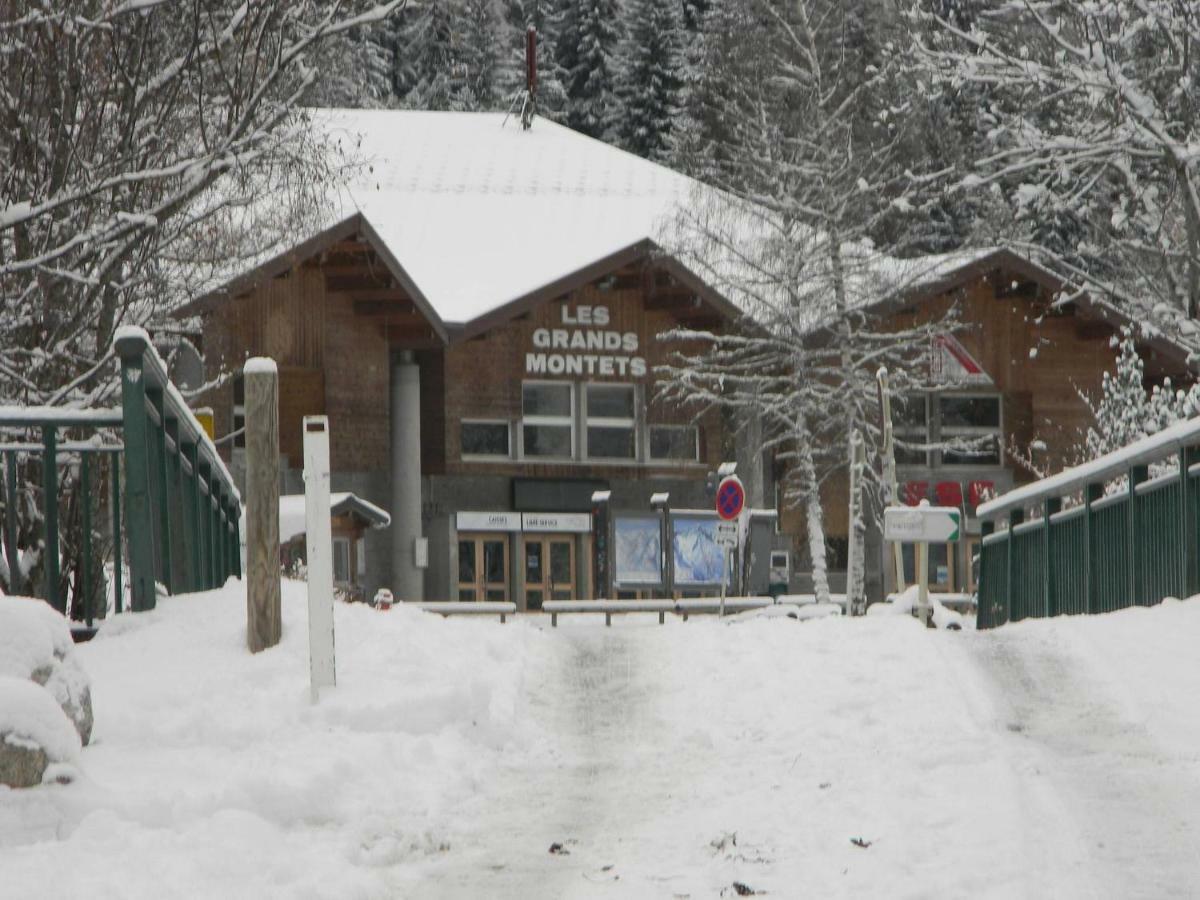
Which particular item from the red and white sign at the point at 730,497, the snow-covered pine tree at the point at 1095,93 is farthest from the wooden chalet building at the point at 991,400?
the snow-covered pine tree at the point at 1095,93

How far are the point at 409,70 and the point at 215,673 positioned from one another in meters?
77.1

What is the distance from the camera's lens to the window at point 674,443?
44844 millimetres

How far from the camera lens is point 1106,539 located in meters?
14.4

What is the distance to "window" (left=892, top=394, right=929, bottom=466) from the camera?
45344mm

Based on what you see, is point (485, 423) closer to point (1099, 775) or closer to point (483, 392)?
point (483, 392)

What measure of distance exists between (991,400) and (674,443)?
8.16m

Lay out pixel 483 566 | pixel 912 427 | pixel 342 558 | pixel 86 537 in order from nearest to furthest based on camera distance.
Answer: pixel 86 537, pixel 342 558, pixel 483 566, pixel 912 427

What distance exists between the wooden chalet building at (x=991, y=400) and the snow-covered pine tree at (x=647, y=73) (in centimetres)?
3291

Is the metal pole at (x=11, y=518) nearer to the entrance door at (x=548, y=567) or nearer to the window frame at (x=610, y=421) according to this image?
the entrance door at (x=548, y=567)

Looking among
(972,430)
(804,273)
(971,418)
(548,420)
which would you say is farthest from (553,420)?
(971,418)

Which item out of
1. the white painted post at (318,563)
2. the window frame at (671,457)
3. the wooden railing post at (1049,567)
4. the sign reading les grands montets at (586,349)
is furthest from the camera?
the window frame at (671,457)

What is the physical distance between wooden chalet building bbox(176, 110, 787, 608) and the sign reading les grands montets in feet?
0.11

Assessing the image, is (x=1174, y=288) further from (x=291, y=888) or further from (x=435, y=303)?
(x=435, y=303)

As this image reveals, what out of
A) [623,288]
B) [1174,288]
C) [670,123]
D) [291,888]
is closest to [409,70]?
[670,123]
